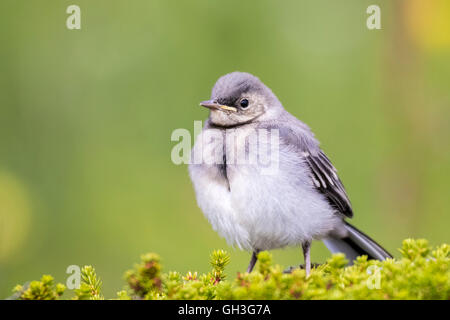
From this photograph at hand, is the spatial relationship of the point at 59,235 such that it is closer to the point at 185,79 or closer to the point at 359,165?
the point at 185,79

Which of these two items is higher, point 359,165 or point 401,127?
point 401,127

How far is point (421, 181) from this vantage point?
690 cm

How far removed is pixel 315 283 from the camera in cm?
303

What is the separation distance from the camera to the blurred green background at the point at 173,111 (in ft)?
22.0

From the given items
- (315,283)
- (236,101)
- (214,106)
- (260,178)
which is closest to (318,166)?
(260,178)

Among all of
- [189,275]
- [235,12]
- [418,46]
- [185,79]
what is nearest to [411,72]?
[418,46]

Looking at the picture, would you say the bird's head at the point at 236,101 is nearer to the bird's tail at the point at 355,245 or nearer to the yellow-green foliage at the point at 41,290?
the bird's tail at the point at 355,245

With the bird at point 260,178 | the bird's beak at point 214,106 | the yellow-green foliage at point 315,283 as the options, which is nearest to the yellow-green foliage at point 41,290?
the yellow-green foliage at point 315,283

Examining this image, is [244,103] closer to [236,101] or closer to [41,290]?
[236,101]

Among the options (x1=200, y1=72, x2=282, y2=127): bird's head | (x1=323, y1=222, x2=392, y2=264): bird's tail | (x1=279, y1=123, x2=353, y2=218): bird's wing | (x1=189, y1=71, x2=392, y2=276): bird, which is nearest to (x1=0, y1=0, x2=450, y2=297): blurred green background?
(x1=323, y1=222, x2=392, y2=264): bird's tail

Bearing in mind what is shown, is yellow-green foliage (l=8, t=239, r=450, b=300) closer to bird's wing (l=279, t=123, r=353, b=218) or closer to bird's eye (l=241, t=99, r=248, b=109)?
bird's wing (l=279, t=123, r=353, b=218)

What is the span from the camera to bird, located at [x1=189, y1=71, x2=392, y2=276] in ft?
14.1
